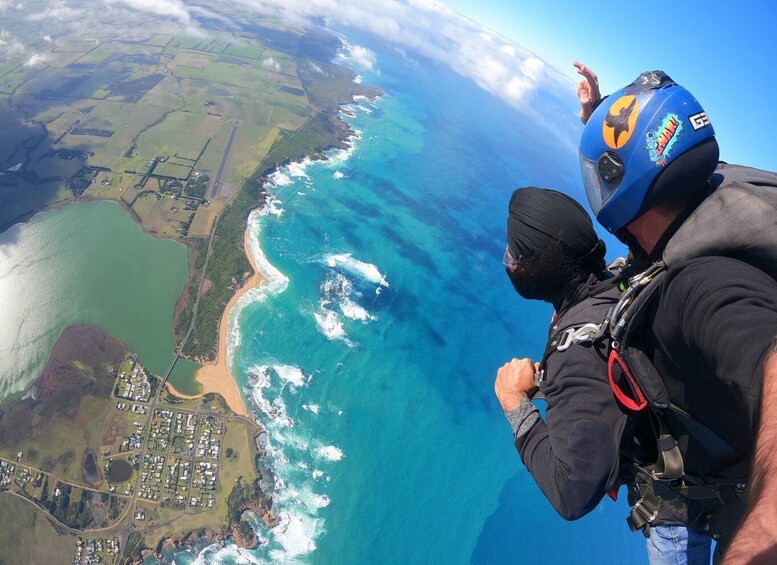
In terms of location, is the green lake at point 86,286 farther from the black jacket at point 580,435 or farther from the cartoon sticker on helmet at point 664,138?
the cartoon sticker on helmet at point 664,138

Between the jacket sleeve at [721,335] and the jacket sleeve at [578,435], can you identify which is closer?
the jacket sleeve at [721,335]

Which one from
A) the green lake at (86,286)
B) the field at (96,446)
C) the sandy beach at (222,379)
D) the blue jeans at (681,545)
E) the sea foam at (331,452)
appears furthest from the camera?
the green lake at (86,286)

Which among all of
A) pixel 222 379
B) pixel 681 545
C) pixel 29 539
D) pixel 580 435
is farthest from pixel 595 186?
pixel 29 539

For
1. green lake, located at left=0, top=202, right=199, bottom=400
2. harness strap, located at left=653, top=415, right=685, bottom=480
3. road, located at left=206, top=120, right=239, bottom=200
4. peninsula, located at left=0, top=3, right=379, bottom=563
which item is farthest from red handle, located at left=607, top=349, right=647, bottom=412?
road, located at left=206, top=120, right=239, bottom=200

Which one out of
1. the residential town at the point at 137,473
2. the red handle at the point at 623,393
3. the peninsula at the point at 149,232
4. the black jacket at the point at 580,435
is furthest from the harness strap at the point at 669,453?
the residential town at the point at 137,473

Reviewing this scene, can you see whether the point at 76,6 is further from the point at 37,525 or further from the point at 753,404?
Answer: the point at 753,404

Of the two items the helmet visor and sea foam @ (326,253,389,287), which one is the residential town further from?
the helmet visor

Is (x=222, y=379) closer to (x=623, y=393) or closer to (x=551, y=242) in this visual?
(x=551, y=242)
